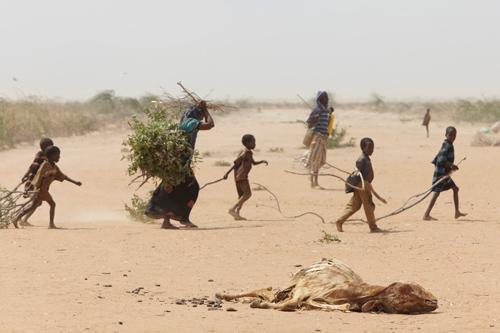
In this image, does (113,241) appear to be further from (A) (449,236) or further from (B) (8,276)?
(A) (449,236)

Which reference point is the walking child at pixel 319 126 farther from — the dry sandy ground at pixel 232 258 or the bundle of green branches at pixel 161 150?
the bundle of green branches at pixel 161 150

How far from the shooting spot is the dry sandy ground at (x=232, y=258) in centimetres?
905

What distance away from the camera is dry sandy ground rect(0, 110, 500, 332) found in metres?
9.05

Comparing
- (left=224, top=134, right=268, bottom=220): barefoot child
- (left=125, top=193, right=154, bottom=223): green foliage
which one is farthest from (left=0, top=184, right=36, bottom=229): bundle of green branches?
(left=224, top=134, right=268, bottom=220): barefoot child

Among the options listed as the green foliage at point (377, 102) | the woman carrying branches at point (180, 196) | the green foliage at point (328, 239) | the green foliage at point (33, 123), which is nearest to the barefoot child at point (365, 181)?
the green foliage at point (328, 239)

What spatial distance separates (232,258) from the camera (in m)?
12.7

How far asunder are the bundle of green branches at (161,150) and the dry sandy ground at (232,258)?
2.82 ft

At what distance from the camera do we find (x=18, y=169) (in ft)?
90.4

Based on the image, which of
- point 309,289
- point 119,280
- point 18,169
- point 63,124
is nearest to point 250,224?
point 119,280

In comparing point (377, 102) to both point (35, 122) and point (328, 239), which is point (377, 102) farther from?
point (328, 239)

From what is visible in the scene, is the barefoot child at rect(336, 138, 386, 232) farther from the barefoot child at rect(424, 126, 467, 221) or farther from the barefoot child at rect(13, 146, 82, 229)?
the barefoot child at rect(13, 146, 82, 229)

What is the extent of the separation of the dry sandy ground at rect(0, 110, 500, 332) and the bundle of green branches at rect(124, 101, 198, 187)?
0.86 m

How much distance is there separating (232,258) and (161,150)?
9.68ft

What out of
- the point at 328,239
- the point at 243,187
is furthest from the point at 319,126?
the point at 328,239
